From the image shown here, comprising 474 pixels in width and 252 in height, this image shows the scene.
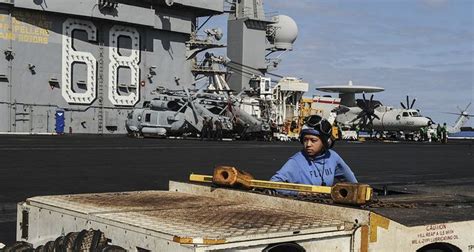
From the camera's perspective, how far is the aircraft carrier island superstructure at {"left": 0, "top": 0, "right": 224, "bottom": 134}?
4322 cm

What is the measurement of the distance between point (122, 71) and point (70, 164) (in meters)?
32.2

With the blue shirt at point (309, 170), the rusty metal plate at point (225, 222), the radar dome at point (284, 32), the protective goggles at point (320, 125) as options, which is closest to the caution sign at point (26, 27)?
the radar dome at point (284, 32)

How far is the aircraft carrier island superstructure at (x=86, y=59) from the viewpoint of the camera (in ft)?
142

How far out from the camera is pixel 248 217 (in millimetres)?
3777

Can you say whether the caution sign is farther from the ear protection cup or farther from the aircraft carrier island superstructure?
the ear protection cup

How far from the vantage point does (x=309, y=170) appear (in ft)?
17.5

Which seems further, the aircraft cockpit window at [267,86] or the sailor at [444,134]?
the sailor at [444,134]

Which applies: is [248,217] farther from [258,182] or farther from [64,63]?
[64,63]

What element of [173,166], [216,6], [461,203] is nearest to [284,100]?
[216,6]

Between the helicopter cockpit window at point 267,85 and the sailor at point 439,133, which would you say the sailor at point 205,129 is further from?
the sailor at point 439,133

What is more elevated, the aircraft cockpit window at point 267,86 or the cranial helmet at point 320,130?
the aircraft cockpit window at point 267,86

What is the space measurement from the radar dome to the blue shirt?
66.1m

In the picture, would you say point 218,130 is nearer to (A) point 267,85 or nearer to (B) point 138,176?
(A) point 267,85

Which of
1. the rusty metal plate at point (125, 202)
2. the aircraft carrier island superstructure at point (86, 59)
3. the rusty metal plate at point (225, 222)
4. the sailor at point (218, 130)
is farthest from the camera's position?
the aircraft carrier island superstructure at point (86, 59)
